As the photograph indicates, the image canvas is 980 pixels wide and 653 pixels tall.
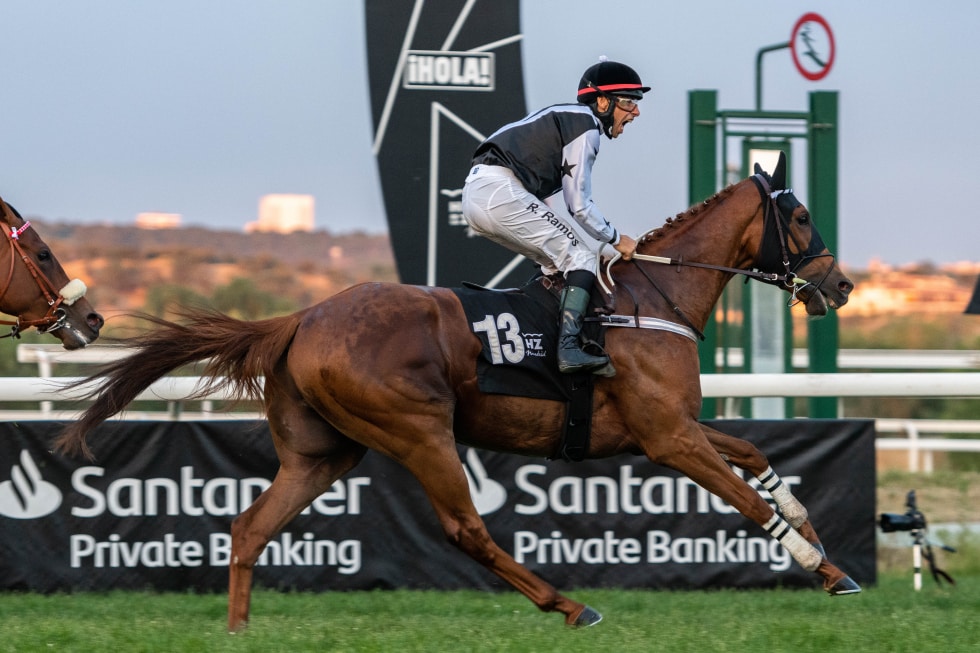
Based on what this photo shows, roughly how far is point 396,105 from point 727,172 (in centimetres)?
194

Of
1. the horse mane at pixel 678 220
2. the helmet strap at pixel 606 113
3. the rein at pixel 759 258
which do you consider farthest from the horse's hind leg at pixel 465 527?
the helmet strap at pixel 606 113

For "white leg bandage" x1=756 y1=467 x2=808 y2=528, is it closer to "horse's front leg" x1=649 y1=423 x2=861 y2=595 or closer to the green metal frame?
"horse's front leg" x1=649 y1=423 x2=861 y2=595

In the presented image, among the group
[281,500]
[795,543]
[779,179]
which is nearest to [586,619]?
[795,543]

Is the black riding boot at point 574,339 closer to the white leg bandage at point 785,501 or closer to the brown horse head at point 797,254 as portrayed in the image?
the white leg bandage at point 785,501

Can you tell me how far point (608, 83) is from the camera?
5203mm

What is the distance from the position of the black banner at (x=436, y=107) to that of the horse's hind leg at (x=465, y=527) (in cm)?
242

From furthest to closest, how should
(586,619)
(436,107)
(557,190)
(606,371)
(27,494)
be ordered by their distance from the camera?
(436,107), (27,494), (557,190), (606,371), (586,619)

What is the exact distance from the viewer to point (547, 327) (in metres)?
5.06

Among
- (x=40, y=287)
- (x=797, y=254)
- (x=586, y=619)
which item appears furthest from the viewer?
(x=40, y=287)

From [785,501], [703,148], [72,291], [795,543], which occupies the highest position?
[703,148]

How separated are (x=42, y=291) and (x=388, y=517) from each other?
1.99 meters

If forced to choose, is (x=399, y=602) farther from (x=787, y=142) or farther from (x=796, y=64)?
(x=796, y=64)

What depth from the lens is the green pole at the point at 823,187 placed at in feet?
24.7

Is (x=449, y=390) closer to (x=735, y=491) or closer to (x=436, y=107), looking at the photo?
(x=735, y=491)
